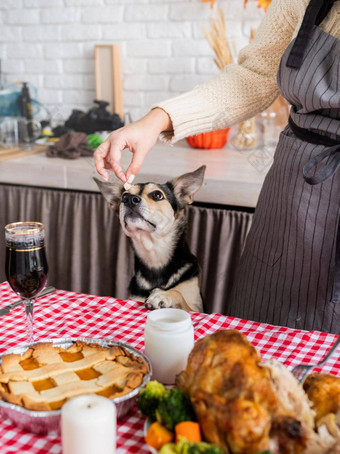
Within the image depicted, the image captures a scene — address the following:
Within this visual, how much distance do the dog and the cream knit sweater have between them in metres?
0.26

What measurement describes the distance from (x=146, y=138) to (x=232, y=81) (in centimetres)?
34

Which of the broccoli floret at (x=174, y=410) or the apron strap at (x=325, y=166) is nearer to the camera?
the broccoli floret at (x=174, y=410)

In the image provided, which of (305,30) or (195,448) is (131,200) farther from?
(195,448)

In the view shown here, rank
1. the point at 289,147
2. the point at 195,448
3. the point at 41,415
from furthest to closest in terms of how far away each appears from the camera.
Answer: the point at 289,147 < the point at 41,415 < the point at 195,448

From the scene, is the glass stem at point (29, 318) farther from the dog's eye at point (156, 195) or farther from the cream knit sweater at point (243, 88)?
the dog's eye at point (156, 195)

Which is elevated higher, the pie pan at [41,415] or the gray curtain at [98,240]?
the pie pan at [41,415]

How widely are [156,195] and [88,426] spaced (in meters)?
1.09

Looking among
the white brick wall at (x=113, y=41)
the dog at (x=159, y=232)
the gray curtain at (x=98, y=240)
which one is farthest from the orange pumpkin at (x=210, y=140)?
the dog at (x=159, y=232)

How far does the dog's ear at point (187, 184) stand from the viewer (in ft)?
5.64

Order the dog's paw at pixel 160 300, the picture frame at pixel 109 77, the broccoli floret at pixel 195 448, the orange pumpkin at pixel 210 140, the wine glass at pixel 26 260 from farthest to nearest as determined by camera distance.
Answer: the picture frame at pixel 109 77 < the orange pumpkin at pixel 210 140 < the dog's paw at pixel 160 300 < the wine glass at pixel 26 260 < the broccoli floret at pixel 195 448

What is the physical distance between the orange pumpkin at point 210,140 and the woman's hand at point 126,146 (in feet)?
4.53

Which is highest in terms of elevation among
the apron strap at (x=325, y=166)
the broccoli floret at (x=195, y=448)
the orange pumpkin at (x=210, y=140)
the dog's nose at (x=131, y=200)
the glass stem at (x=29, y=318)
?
the apron strap at (x=325, y=166)

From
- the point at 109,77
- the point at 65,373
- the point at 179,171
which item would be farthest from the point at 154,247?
the point at 109,77

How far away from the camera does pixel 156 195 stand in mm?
1723
